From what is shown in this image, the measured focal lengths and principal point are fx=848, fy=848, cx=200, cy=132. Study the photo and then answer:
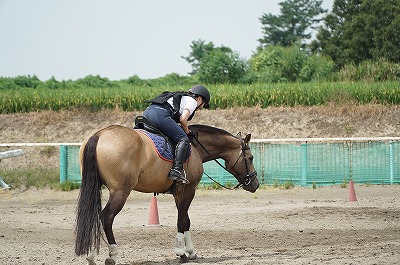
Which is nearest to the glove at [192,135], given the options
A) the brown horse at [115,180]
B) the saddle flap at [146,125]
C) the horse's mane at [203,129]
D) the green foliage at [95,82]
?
the horse's mane at [203,129]

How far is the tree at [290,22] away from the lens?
93812 mm

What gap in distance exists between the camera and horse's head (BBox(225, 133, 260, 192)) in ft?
44.5

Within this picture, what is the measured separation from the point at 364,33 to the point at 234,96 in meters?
26.3

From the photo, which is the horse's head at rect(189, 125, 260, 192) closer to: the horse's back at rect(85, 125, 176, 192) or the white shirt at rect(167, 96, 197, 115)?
the white shirt at rect(167, 96, 197, 115)

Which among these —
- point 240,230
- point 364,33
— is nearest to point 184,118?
point 240,230

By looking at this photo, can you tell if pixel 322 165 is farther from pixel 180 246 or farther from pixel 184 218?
pixel 180 246

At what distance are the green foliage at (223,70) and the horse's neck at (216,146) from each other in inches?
1463

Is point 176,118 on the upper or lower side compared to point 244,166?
upper

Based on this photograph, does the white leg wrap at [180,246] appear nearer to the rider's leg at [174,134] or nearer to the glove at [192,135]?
the rider's leg at [174,134]

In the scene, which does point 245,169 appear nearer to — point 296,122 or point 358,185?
point 358,185

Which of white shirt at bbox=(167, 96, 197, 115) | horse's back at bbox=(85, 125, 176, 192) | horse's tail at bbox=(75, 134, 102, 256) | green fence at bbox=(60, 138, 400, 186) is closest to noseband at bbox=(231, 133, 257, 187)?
white shirt at bbox=(167, 96, 197, 115)

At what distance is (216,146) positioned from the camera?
43.6 feet

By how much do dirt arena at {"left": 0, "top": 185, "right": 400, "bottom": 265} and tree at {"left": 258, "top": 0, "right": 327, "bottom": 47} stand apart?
70.6m

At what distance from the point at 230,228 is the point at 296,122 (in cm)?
2110
